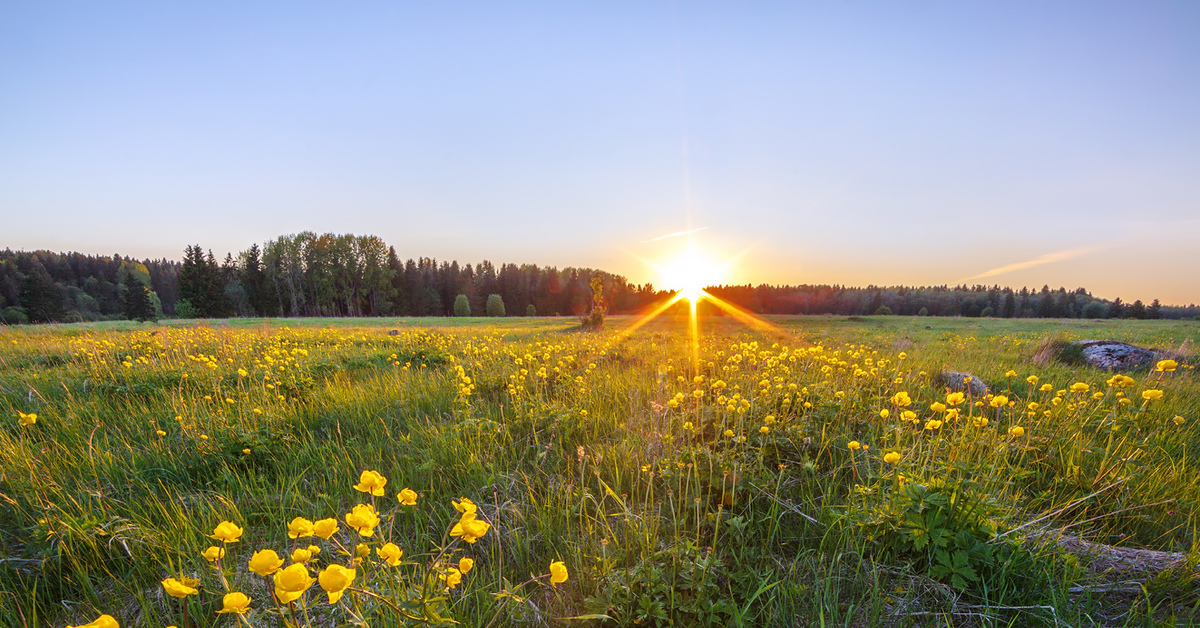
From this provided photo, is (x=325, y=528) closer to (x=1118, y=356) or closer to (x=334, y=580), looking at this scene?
(x=334, y=580)

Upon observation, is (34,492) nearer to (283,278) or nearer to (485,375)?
(485,375)

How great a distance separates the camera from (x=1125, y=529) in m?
2.41

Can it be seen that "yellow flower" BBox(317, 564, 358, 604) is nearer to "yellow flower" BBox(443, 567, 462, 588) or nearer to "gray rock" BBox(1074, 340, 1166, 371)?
"yellow flower" BBox(443, 567, 462, 588)

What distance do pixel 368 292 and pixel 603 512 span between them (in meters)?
67.9

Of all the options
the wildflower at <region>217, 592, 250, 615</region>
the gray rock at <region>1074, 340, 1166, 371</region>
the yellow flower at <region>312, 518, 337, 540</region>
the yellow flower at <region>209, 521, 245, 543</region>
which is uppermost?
the yellow flower at <region>312, 518, 337, 540</region>

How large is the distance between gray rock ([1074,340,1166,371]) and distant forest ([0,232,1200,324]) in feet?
132

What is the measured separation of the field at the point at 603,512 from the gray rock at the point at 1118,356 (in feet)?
9.80

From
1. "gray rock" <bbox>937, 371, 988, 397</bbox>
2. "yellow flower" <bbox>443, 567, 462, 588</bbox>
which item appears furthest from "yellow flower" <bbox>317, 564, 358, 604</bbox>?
"gray rock" <bbox>937, 371, 988, 397</bbox>

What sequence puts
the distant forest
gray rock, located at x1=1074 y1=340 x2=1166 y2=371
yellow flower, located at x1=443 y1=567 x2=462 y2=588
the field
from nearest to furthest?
yellow flower, located at x1=443 y1=567 x2=462 y2=588 < the field < gray rock, located at x1=1074 y1=340 x2=1166 y2=371 < the distant forest

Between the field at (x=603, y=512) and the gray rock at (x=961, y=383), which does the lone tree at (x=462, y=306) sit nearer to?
the field at (x=603, y=512)

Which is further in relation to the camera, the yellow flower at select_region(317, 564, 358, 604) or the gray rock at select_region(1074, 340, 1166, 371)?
the gray rock at select_region(1074, 340, 1166, 371)

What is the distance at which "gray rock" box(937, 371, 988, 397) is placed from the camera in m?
5.02

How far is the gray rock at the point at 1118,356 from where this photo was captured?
269 inches

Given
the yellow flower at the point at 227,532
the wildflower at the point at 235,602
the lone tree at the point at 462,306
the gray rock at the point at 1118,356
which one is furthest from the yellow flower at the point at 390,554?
the lone tree at the point at 462,306
